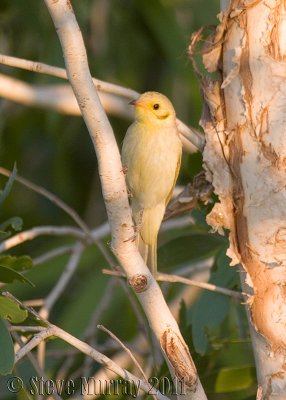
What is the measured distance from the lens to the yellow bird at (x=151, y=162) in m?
3.41

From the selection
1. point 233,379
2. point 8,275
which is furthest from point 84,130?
point 8,275

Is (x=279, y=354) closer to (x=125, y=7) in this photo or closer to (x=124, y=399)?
(x=124, y=399)

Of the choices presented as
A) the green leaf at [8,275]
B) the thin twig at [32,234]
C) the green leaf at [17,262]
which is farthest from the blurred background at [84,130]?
the green leaf at [8,275]

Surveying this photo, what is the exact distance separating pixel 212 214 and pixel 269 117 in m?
0.33

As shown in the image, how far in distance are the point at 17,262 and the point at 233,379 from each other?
43.3 inches

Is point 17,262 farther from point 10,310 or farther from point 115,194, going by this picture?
point 115,194

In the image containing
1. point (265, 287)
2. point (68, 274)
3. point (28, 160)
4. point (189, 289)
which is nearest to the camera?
point (265, 287)

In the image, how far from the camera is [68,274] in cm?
381

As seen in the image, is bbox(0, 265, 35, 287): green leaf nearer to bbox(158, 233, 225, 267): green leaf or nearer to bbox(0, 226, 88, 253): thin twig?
bbox(0, 226, 88, 253): thin twig

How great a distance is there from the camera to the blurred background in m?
5.20

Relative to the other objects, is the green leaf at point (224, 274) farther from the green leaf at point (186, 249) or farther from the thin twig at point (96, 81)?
the thin twig at point (96, 81)

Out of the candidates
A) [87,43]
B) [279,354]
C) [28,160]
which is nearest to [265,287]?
[279,354]

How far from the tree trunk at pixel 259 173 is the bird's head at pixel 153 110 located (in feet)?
2.54

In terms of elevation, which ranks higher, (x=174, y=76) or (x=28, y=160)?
(x=174, y=76)
